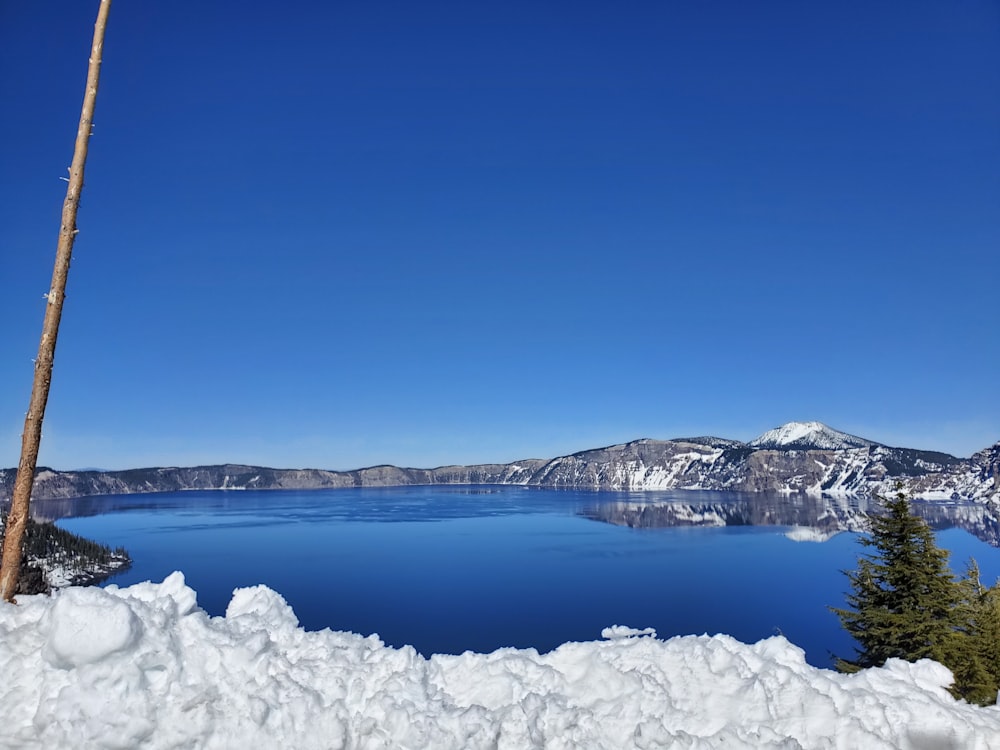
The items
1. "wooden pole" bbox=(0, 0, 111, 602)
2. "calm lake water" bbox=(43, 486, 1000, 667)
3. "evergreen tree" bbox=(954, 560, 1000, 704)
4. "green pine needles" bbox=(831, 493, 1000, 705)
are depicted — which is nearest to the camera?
"wooden pole" bbox=(0, 0, 111, 602)

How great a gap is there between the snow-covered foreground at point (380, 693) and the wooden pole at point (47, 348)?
0.57m

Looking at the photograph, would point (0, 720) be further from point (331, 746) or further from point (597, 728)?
point (597, 728)

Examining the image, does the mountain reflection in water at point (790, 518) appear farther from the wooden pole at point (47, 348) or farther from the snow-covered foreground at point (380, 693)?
the wooden pole at point (47, 348)

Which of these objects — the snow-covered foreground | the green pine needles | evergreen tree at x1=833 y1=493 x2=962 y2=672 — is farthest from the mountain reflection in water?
the snow-covered foreground

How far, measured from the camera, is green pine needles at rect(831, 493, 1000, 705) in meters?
14.8

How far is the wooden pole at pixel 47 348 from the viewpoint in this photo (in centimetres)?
629

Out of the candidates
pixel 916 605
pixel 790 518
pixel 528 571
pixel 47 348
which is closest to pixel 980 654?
pixel 916 605

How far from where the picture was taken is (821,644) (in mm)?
42938

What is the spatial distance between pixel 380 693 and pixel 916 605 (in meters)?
17.0

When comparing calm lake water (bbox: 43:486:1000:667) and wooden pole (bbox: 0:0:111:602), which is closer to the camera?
wooden pole (bbox: 0:0:111:602)

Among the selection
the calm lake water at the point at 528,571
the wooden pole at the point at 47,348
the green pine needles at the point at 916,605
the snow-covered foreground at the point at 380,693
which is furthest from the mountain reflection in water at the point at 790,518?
the wooden pole at the point at 47,348

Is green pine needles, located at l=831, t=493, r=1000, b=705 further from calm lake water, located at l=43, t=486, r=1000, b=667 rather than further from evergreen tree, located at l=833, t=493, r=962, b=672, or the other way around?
calm lake water, located at l=43, t=486, r=1000, b=667

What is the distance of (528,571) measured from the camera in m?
72.8

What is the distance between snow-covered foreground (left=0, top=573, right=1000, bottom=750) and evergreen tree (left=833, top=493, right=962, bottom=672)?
11.3 meters
